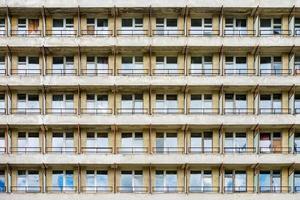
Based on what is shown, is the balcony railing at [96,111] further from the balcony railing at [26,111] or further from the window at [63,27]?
the window at [63,27]

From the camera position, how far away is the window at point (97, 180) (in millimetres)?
46031

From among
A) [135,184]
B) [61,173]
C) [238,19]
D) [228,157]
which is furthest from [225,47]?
[61,173]

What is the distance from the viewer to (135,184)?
4606cm

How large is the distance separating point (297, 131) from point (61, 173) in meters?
16.1

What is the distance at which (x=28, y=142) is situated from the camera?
4662 centimetres

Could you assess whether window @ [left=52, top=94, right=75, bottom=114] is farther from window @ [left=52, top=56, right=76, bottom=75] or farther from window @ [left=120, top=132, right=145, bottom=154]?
window @ [left=120, top=132, right=145, bottom=154]

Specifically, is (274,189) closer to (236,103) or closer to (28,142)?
(236,103)

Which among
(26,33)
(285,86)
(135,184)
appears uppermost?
(26,33)

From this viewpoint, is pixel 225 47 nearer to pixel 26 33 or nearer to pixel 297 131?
pixel 297 131

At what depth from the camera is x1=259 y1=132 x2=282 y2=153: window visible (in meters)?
46.5

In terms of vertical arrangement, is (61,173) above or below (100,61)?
below
